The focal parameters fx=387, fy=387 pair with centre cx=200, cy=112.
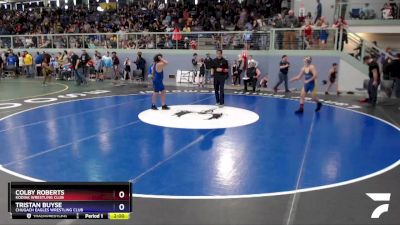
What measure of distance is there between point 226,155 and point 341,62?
10627 mm

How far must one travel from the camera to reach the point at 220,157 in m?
→ 7.07

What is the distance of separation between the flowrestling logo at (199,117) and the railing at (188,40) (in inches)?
251

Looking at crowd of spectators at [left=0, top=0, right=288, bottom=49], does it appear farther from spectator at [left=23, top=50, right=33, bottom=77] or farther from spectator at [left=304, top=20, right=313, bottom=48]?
spectator at [left=304, top=20, right=313, bottom=48]

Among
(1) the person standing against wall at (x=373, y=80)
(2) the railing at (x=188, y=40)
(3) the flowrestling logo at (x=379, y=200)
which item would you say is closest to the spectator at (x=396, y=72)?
(1) the person standing against wall at (x=373, y=80)

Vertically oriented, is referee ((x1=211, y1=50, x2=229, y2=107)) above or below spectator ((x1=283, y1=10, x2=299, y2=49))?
below

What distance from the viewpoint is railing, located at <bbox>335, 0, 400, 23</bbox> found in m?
18.7

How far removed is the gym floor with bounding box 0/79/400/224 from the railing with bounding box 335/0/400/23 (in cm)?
751

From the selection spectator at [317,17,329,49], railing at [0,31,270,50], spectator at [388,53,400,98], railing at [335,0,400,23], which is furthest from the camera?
railing at [335,0,400,23]

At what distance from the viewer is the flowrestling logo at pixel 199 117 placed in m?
9.73

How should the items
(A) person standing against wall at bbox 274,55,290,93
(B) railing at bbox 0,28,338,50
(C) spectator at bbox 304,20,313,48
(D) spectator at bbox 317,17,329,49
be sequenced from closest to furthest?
(A) person standing against wall at bbox 274,55,290,93 → (D) spectator at bbox 317,17,329,49 → (C) spectator at bbox 304,20,313,48 → (B) railing at bbox 0,28,338,50

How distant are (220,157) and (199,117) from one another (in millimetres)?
3652
